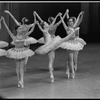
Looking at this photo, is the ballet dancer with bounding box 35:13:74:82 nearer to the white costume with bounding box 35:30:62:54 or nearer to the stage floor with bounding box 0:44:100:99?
the white costume with bounding box 35:30:62:54

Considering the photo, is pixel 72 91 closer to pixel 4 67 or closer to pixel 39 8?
pixel 4 67

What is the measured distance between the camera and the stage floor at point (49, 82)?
6.66 m

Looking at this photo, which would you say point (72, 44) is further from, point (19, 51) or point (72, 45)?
point (19, 51)

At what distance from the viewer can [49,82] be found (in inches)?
301

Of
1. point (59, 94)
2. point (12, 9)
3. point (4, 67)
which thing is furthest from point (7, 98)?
point (12, 9)

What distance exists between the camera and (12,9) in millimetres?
12992

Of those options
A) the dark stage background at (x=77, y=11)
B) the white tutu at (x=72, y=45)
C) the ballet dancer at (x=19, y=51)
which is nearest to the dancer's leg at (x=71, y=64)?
the white tutu at (x=72, y=45)

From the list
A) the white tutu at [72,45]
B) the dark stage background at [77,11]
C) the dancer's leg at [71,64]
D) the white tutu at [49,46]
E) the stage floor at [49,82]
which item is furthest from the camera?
the dark stage background at [77,11]

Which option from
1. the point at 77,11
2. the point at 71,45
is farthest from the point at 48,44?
the point at 77,11

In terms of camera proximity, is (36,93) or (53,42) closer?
(36,93)

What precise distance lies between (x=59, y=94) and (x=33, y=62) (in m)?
3.78

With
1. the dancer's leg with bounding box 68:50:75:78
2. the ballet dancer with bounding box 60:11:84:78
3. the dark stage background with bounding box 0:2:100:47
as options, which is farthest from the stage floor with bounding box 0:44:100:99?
the dark stage background with bounding box 0:2:100:47

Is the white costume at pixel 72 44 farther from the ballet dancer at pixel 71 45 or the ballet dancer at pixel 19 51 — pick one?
the ballet dancer at pixel 19 51

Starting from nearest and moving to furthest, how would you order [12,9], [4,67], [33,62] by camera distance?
[4,67]
[33,62]
[12,9]
